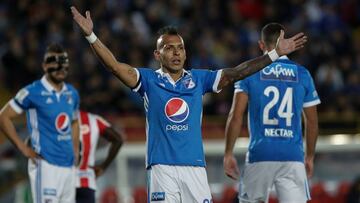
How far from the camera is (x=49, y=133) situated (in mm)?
11125

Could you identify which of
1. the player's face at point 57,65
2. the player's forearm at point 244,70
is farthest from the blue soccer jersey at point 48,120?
the player's forearm at point 244,70

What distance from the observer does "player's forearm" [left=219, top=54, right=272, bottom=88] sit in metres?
9.04

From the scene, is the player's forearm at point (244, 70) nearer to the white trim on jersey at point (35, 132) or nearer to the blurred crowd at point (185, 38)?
the white trim on jersey at point (35, 132)

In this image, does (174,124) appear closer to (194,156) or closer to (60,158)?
(194,156)

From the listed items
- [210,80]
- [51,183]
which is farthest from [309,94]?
[51,183]

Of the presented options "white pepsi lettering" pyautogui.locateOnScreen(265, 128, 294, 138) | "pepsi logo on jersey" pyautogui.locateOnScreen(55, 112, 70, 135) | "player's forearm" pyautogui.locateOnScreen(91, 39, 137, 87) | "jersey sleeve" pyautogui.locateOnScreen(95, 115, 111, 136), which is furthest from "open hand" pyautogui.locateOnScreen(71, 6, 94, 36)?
"jersey sleeve" pyautogui.locateOnScreen(95, 115, 111, 136)

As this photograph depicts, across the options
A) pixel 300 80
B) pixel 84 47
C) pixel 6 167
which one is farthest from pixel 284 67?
pixel 84 47

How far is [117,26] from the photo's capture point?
789 inches

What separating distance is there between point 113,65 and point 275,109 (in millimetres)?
2229

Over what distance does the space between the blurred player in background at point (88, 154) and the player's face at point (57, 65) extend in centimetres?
75

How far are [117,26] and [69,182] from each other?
9180mm

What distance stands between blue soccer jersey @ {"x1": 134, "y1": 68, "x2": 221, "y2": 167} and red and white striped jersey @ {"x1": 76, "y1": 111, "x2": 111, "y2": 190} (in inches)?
110

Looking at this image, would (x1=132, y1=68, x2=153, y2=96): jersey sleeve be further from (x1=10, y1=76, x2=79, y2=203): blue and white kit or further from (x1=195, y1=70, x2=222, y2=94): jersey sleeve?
(x1=10, y1=76, x2=79, y2=203): blue and white kit

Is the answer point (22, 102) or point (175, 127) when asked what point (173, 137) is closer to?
point (175, 127)
